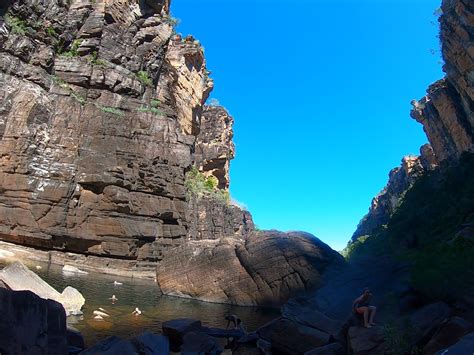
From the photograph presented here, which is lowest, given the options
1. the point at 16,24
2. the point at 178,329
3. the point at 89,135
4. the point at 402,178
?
the point at 178,329

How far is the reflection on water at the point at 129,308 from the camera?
1211 cm

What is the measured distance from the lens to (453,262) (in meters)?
12.3

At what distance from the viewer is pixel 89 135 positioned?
28.3 metres

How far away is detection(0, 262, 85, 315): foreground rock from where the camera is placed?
35.7 feet

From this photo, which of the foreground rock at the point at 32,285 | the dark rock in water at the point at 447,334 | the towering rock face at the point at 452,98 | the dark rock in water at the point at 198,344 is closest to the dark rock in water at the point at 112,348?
the dark rock in water at the point at 198,344

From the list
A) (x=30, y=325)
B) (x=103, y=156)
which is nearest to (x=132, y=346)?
(x=30, y=325)

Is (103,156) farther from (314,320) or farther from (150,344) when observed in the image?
(314,320)

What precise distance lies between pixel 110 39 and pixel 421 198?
1706 inches

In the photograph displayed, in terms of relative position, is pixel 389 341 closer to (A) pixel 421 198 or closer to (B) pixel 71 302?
(B) pixel 71 302

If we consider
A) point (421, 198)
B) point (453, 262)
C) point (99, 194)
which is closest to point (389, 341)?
point (453, 262)

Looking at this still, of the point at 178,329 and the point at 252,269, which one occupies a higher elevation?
the point at 252,269

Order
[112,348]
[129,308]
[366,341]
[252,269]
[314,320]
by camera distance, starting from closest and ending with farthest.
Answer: [112,348] < [366,341] < [314,320] < [129,308] < [252,269]

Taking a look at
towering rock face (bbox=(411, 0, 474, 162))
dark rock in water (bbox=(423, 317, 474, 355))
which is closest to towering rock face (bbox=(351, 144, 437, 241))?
towering rock face (bbox=(411, 0, 474, 162))

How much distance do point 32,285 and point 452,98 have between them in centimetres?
4946
